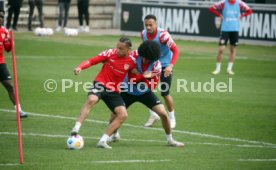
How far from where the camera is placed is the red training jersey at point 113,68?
13.3 meters

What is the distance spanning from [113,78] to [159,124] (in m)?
3.35

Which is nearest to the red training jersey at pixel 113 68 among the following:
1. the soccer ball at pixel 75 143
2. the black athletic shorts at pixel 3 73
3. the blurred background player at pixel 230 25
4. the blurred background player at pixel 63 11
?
the soccer ball at pixel 75 143

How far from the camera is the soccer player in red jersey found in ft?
43.4

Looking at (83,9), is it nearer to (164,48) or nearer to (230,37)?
(230,37)

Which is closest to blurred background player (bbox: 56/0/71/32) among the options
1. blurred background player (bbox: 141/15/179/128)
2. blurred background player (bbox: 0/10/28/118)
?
blurred background player (bbox: 0/10/28/118)

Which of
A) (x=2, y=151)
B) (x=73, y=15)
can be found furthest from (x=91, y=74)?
(x=73, y=15)

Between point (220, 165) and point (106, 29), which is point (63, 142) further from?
point (106, 29)

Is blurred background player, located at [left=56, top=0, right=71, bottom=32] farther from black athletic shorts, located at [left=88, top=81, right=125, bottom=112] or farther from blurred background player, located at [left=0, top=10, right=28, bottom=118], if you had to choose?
black athletic shorts, located at [left=88, top=81, right=125, bottom=112]

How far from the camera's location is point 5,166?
1141 cm

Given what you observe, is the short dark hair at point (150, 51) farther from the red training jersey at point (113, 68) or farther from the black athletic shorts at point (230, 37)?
the black athletic shorts at point (230, 37)

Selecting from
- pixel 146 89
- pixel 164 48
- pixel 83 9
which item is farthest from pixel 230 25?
pixel 83 9

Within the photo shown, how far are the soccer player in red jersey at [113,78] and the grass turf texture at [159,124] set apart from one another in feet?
1.78

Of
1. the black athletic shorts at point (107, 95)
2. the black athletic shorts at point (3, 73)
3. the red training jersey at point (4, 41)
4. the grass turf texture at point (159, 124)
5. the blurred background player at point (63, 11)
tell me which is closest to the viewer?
the grass turf texture at point (159, 124)

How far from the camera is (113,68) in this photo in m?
13.4
